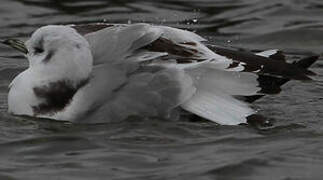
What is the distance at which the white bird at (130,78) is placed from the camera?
24.5 ft

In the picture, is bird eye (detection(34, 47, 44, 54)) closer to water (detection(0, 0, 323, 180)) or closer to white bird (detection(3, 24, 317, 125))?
white bird (detection(3, 24, 317, 125))

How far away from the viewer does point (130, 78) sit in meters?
7.48

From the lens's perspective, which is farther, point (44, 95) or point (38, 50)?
point (38, 50)

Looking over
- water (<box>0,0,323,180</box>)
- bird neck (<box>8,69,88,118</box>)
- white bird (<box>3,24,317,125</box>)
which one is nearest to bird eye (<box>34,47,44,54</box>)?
white bird (<box>3,24,317,125</box>)

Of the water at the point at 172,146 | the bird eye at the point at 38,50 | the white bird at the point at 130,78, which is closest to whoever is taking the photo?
the water at the point at 172,146

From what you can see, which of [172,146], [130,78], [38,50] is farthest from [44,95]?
[172,146]

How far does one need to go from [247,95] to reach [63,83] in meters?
1.27

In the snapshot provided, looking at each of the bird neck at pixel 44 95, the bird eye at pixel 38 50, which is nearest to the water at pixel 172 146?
the bird neck at pixel 44 95

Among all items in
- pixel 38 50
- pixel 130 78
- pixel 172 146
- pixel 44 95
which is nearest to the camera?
pixel 172 146

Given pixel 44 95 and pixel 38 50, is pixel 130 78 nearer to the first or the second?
pixel 44 95

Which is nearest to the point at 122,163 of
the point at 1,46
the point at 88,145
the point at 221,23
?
the point at 88,145

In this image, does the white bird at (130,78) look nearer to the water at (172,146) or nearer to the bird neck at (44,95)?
the bird neck at (44,95)

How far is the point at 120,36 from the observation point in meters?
7.62

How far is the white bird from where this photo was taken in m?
7.48
